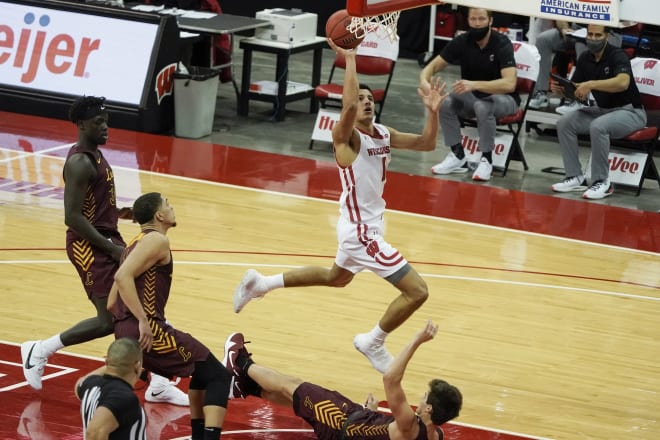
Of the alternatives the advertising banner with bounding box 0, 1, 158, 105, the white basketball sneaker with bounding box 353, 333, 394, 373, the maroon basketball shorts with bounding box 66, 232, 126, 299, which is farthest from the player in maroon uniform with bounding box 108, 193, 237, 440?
the advertising banner with bounding box 0, 1, 158, 105

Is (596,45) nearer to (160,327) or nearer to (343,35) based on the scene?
(343,35)

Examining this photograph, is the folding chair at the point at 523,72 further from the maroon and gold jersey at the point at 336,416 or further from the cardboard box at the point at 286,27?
the maroon and gold jersey at the point at 336,416

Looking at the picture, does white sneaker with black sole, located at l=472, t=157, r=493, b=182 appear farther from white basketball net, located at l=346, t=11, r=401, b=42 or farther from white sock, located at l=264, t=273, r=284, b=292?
white sock, located at l=264, t=273, r=284, b=292

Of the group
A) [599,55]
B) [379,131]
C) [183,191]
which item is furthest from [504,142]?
[379,131]

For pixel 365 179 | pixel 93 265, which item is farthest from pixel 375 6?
pixel 93 265

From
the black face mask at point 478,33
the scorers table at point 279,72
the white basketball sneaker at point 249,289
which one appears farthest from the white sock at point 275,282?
the scorers table at point 279,72

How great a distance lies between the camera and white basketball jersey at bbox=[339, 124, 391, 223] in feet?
25.6

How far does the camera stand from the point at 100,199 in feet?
24.5

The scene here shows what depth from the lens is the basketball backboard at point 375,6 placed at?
731cm

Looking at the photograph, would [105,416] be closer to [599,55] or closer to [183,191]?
[183,191]

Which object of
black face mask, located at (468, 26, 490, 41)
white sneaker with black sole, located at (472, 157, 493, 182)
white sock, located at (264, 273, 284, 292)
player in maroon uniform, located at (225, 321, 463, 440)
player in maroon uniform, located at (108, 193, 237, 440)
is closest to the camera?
player in maroon uniform, located at (225, 321, 463, 440)

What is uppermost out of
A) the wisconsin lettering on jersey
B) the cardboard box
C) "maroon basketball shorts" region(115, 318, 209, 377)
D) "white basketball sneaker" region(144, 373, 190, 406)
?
the wisconsin lettering on jersey

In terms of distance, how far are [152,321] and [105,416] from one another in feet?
4.29

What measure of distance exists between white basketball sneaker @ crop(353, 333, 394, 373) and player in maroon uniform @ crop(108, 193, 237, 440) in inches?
51.6
